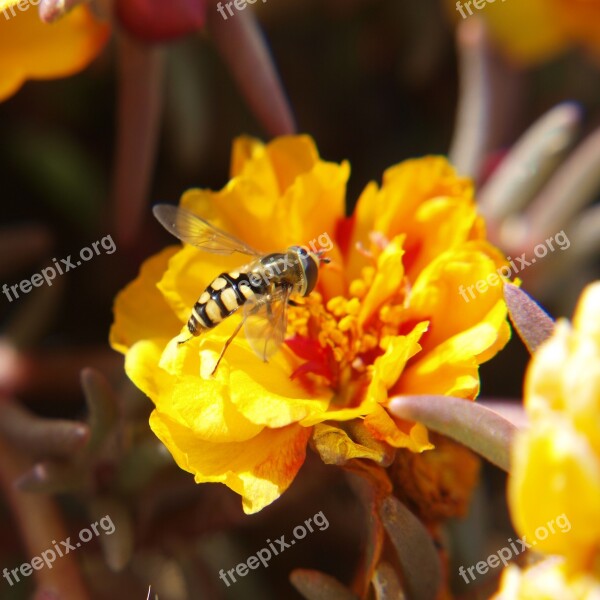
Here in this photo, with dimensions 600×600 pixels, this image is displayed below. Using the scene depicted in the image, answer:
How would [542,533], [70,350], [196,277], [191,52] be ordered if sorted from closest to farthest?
[542,533], [196,277], [70,350], [191,52]

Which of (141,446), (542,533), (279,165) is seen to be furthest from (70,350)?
(542,533)

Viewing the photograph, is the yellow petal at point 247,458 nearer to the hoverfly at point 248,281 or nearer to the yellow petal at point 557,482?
the hoverfly at point 248,281

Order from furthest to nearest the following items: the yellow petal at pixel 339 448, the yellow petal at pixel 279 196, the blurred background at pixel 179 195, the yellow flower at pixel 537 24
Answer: the yellow flower at pixel 537 24 < the blurred background at pixel 179 195 < the yellow petal at pixel 279 196 < the yellow petal at pixel 339 448

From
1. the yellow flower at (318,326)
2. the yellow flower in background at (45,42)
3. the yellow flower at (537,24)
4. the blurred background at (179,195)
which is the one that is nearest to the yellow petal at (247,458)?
the yellow flower at (318,326)

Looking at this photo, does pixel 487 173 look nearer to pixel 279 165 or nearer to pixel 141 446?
pixel 279 165

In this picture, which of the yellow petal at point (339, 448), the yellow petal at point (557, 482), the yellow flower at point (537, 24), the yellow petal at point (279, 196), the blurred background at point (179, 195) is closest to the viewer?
the yellow petal at point (557, 482)

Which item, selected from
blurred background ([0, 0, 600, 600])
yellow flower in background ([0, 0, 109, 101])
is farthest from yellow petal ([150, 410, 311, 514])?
yellow flower in background ([0, 0, 109, 101])

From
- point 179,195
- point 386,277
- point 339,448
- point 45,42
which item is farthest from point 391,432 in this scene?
point 179,195
